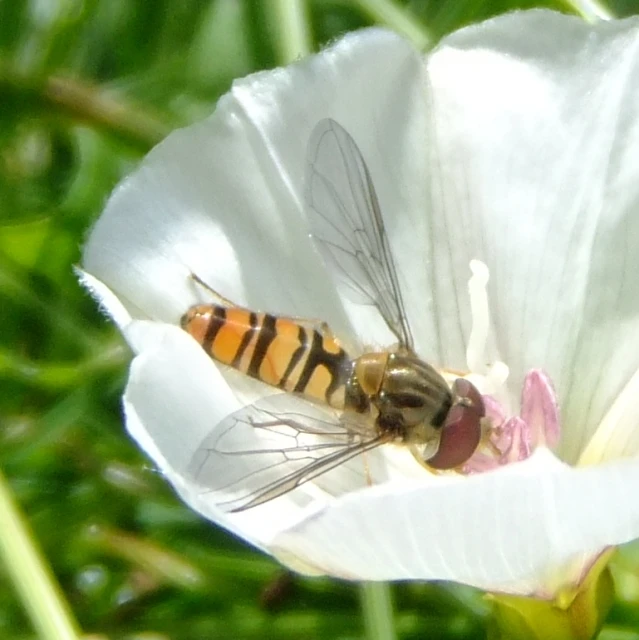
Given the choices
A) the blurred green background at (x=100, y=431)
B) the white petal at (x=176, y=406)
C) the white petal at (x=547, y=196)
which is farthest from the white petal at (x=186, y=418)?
the blurred green background at (x=100, y=431)

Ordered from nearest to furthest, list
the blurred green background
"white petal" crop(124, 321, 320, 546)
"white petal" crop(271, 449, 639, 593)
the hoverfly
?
"white petal" crop(271, 449, 639, 593) < "white petal" crop(124, 321, 320, 546) < the hoverfly < the blurred green background

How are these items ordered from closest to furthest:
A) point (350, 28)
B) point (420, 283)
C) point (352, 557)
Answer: point (352, 557)
point (420, 283)
point (350, 28)

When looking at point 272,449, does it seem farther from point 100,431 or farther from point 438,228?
point 100,431

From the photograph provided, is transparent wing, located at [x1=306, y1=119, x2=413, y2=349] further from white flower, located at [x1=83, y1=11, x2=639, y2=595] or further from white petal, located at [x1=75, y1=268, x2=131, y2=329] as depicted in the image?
white petal, located at [x1=75, y1=268, x2=131, y2=329]

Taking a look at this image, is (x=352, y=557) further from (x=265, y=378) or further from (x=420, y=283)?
(x=420, y=283)

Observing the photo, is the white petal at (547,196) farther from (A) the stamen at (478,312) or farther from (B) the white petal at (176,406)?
(B) the white petal at (176,406)

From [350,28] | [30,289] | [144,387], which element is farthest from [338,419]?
[350,28]

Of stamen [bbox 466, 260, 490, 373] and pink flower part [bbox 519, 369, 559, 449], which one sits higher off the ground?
stamen [bbox 466, 260, 490, 373]

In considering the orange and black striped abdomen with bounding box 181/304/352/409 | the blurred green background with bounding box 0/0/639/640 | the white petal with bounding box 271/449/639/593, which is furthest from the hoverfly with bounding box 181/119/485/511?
the blurred green background with bounding box 0/0/639/640
